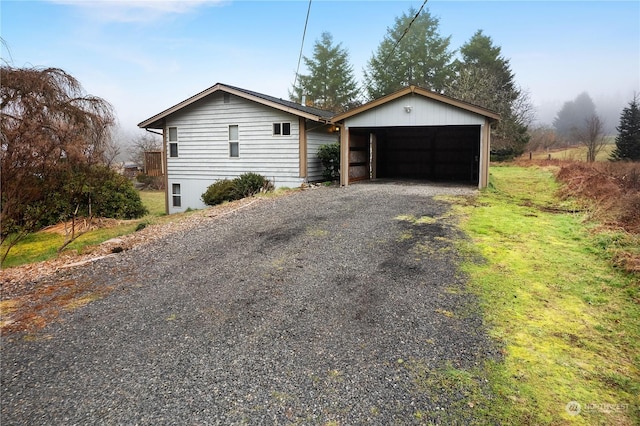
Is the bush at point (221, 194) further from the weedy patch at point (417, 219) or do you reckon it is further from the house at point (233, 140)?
the weedy patch at point (417, 219)

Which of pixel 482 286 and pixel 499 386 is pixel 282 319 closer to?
pixel 499 386

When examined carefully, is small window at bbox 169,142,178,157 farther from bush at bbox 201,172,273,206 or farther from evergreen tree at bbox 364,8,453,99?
evergreen tree at bbox 364,8,453,99

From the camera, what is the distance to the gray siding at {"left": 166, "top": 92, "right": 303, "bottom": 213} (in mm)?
15055

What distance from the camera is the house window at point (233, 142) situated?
15766 mm

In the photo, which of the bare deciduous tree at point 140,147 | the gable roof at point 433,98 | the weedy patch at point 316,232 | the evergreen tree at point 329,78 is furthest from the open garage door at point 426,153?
the evergreen tree at point 329,78

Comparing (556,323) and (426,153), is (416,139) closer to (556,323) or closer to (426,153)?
(426,153)

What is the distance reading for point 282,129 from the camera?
15023 mm

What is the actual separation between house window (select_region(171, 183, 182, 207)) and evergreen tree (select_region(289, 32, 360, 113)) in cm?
2612

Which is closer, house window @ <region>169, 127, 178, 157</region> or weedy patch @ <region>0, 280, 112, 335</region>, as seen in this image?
weedy patch @ <region>0, 280, 112, 335</region>

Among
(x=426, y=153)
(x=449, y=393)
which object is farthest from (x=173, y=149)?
(x=449, y=393)

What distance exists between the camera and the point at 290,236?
7.27m

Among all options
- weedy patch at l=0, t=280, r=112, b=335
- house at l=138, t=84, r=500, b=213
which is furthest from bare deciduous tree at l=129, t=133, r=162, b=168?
weedy patch at l=0, t=280, r=112, b=335

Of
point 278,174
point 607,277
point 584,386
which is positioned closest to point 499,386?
point 584,386

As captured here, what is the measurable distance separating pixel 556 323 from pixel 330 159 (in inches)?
478
